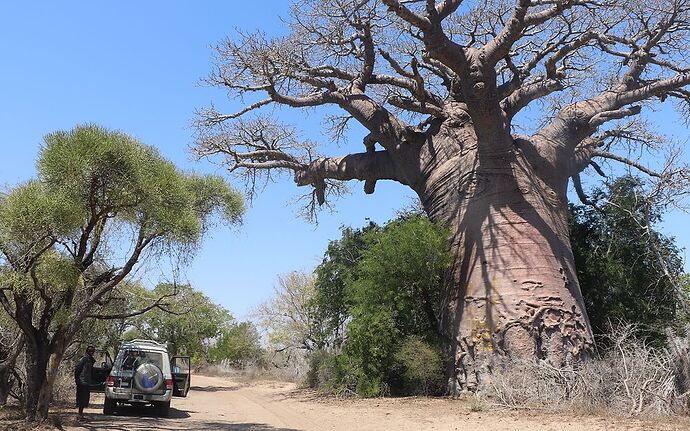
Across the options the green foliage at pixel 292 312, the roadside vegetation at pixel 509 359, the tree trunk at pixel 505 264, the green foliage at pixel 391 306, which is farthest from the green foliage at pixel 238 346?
the tree trunk at pixel 505 264

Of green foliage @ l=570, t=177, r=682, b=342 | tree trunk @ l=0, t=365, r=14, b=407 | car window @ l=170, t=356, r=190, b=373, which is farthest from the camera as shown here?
car window @ l=170, t=356, r=190, b=373

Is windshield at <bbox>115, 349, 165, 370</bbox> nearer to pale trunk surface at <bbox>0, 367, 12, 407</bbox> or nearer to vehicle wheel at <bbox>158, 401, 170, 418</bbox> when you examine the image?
vehicle wheel at <bbox>158, 401, 170, 418</bbox>

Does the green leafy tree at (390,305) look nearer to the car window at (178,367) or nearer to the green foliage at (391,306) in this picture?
the green foliage at (391,306)

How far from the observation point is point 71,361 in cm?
1598

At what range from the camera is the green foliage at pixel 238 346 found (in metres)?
45.2

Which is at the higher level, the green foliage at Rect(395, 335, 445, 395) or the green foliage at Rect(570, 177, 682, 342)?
the green foliage at Rect(570, 177, 682, 342)

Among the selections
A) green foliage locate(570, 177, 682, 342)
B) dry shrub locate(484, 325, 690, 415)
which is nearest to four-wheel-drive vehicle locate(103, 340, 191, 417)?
dry shrub locate(484, 325, 690, 415)

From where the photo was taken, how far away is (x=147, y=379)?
40.4 feet

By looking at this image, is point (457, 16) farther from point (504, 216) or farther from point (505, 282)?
point (505, 282)

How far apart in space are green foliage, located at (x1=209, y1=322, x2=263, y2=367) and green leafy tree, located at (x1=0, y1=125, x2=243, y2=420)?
3576 centimetres

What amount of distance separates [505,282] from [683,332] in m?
3.63

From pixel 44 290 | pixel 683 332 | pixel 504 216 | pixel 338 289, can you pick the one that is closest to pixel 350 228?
pixel 338 289

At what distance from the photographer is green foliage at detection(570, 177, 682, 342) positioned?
14156mm

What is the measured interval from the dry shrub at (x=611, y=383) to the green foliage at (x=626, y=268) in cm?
322
